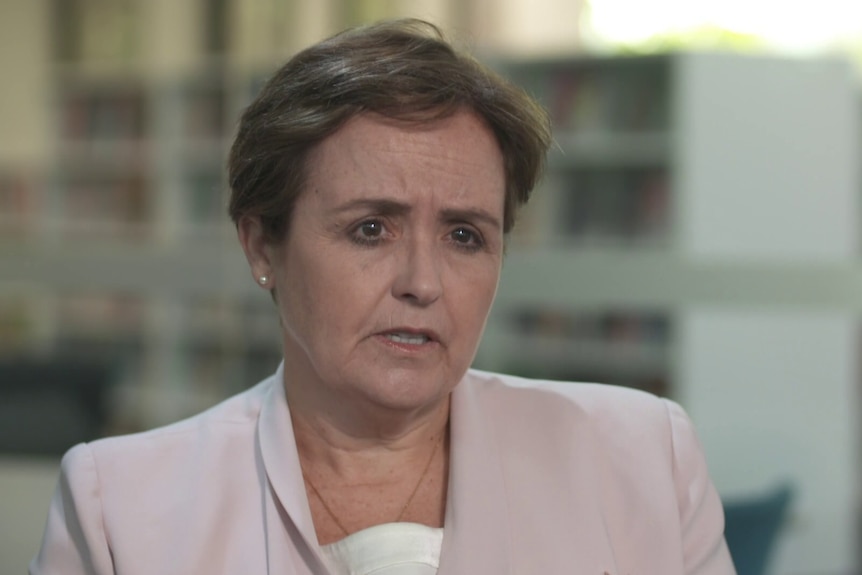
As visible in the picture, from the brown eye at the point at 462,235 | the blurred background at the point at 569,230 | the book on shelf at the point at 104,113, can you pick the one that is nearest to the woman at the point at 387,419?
the brown eye at the point at 462,235

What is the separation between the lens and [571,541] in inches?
53.7

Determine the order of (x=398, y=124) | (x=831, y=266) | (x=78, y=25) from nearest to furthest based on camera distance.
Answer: (x=398, y=124) → (x=831, y=266) → (x=78, y=25)

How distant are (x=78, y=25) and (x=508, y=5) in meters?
1.64

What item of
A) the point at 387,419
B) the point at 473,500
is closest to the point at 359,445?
the point at 387,419

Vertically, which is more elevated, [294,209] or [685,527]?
[294,209]

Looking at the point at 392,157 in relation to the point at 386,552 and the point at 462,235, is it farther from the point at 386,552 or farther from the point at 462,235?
the point at 386,552

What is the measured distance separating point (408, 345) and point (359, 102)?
0.94 feet

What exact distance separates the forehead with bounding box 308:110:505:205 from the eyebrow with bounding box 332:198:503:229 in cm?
2

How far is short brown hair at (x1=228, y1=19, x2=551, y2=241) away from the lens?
4.18ft

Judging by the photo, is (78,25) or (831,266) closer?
(831,266)

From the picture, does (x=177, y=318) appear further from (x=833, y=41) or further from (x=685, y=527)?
(x=685, y=527)

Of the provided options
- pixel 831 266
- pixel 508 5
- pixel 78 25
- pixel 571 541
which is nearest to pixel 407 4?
pixel 508 5

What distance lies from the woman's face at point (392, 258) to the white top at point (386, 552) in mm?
164

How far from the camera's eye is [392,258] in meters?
1.28
